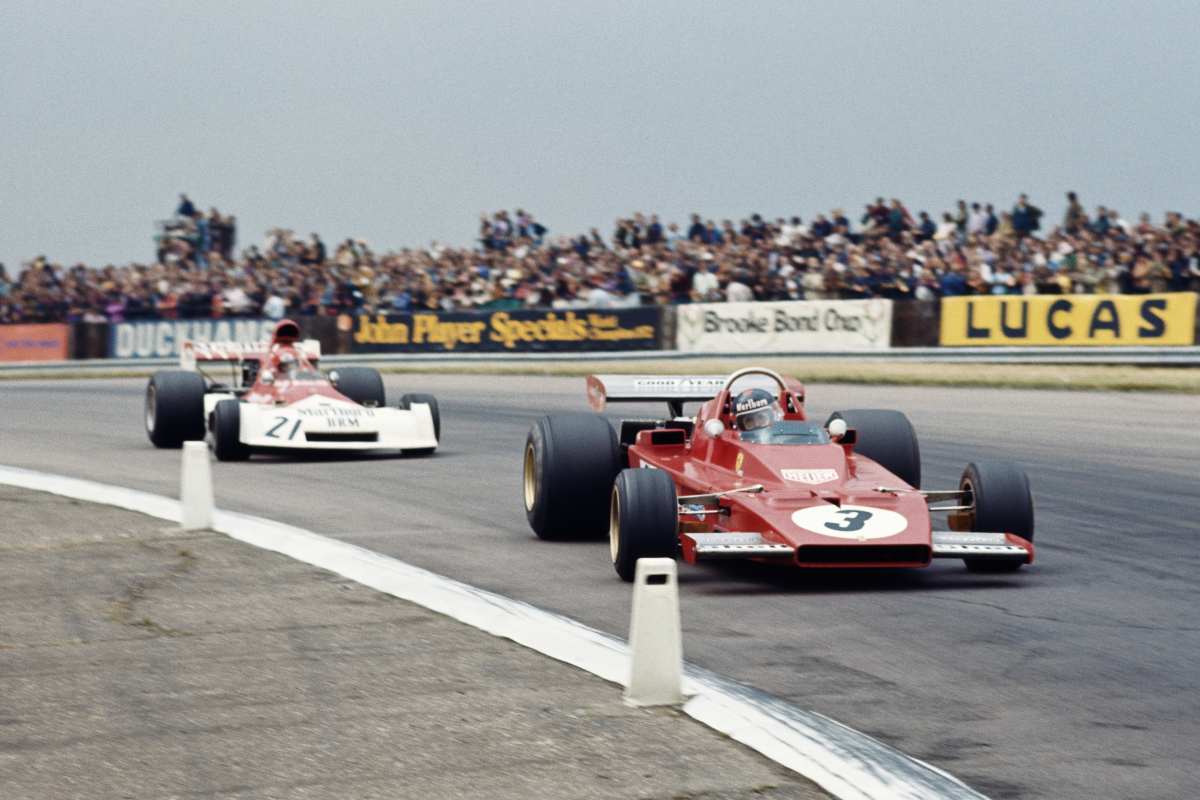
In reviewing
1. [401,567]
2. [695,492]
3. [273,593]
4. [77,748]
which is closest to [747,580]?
[695,492]

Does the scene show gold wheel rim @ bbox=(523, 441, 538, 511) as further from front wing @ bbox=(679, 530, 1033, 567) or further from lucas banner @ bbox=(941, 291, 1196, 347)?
lucas banner @ bbox=(941, 291, 1196, 347)

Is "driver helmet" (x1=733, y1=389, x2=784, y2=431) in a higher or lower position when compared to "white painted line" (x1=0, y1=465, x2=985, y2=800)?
higher

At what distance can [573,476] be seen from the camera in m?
10.9

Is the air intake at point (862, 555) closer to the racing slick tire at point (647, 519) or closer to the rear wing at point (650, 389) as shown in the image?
the racing slick tire at point (647, 519)

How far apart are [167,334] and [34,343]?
3238 millimetres

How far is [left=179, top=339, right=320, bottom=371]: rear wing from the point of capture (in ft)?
59.7

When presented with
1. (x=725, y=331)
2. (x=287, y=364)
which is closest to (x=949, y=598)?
(x=287, y=364)

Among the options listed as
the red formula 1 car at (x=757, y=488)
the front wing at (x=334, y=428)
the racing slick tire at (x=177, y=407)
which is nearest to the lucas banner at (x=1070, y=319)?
the front wing at (x=334, y=428)

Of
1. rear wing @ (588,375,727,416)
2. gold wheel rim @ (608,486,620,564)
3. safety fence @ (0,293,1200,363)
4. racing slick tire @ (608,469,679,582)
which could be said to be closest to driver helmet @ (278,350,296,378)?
rear wing @ (588,375,727,416)

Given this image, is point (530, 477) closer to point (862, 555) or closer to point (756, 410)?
point (756, 410)

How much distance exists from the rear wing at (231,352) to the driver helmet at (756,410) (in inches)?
329

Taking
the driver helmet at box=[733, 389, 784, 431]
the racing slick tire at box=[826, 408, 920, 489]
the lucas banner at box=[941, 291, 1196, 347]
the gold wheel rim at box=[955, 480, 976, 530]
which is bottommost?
the gold wheel rim at box=[955, 480, 976, 530]

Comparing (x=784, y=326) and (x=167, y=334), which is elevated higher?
(x=784, y=326)

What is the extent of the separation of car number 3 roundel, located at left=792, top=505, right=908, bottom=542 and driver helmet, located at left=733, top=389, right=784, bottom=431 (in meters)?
1.28
